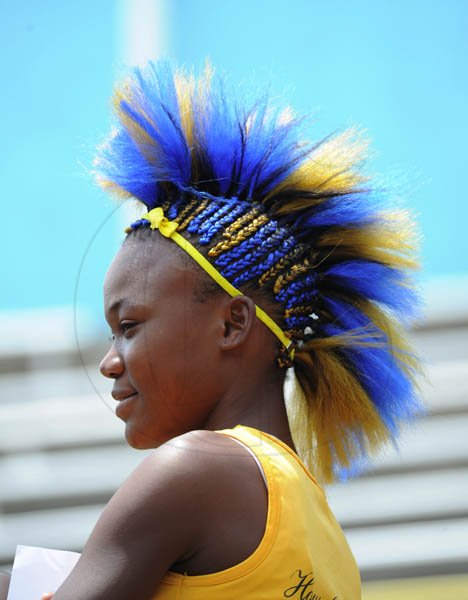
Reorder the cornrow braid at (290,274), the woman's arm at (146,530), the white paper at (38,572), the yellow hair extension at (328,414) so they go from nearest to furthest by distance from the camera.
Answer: the woman's arm at (146,530) → the white paper at (38,572) → the cornrow braid at (290,274) → the yellow hair extension at (328,414)

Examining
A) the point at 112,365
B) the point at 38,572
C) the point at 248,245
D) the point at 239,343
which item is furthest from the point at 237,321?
the point at 38,572

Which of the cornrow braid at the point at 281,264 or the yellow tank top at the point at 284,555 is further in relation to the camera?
the cornrow braid at the point at 281,264

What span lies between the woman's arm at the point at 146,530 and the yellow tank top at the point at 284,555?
0.06 m

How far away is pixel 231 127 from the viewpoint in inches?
81.8

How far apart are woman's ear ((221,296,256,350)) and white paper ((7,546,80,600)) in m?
0.51

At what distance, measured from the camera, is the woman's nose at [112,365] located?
1.96m

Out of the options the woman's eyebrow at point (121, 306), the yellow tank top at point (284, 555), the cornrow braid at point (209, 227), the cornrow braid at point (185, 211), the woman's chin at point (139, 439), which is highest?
the cornrow braid at point (185, 211)

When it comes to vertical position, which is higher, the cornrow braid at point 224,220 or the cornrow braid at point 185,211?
the cornrow braid at point 185,211

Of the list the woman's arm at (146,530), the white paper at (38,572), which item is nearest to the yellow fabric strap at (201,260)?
the woman's arm at (146,530)

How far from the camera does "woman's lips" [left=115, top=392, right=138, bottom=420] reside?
197 cm

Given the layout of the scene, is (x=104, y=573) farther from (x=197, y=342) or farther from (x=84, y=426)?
(x=84, y=426)

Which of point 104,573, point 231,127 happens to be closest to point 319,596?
point 104,573

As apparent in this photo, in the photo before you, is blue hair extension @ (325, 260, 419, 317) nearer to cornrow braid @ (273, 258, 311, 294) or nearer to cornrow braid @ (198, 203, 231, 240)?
cornrow braid @ (273, 258, 311, 294)

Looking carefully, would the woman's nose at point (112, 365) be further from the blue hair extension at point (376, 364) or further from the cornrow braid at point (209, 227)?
the blue hair extension at point (376, 364)
